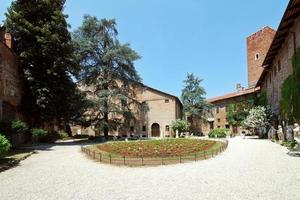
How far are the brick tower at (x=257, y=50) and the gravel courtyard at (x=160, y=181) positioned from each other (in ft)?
128

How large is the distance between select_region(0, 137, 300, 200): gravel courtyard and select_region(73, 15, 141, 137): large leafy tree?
21.1 metres

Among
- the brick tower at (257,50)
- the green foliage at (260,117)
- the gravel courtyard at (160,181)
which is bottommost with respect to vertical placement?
the gravel courtyard at (160,181)

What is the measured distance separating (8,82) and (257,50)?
4103 cm

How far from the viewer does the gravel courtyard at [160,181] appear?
9117 millimetres

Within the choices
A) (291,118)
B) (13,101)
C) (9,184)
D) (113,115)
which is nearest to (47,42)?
(13,101)

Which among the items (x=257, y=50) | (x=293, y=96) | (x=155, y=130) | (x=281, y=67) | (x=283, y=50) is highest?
(x=257, y=50)

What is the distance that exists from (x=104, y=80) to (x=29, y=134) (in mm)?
11314

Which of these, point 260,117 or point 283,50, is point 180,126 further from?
point 283,50

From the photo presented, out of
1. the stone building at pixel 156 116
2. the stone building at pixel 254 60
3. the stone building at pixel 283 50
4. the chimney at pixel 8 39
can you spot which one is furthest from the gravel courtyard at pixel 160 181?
the stone building at pixel 254 60

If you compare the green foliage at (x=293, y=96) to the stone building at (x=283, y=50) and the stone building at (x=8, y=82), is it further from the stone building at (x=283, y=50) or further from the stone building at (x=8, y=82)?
the stone building at (x=8, y=82)

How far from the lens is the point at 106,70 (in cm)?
3784

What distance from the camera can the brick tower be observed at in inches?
1997

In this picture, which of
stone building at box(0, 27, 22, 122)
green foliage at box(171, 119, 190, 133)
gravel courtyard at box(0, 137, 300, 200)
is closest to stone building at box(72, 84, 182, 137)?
green foliage at box(171, 119, 190, 133)

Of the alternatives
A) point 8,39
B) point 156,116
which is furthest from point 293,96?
point 156,116
